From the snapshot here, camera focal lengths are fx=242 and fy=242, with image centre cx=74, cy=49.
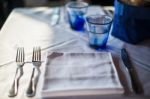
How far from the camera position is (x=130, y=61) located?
0.81 m

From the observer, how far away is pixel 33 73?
2.38ft

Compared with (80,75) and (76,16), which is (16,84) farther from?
(76,16)

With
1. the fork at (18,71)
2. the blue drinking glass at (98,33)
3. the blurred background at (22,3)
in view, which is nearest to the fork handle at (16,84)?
the fork at (18,71)

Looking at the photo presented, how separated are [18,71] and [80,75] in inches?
7.6

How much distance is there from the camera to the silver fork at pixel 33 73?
646 mm

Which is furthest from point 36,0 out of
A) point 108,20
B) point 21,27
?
point 108,20

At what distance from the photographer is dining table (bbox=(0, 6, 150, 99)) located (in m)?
0.69

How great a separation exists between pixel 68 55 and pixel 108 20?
0.23m

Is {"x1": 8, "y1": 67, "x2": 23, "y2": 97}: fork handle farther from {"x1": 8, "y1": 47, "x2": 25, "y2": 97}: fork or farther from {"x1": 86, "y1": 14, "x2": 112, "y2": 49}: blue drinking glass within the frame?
{"x1": 86, "y1": 14, "x2": 112, "y2": 49}: blue drinking glass

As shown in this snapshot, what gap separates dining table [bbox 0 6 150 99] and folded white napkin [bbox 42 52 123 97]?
0.09 feet

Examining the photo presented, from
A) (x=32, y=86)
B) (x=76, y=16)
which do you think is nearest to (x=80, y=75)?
(x=32, y=86)

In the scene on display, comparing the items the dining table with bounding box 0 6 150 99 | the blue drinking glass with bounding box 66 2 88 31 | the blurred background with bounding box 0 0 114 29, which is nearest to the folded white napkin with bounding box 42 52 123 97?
the dining table with bounding box 0 6 150 99

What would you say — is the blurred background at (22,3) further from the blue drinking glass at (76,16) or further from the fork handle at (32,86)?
the fork handle at (32,86)

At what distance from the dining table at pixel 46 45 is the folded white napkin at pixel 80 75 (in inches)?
1.1
